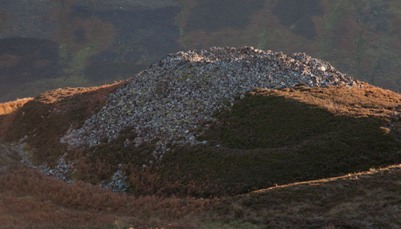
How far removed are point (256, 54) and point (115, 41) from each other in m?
90.6

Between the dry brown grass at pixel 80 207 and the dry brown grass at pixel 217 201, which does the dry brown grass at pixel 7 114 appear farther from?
the dry brown grass at pixel 80 207

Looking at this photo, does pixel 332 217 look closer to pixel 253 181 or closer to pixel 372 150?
pixel 253 181

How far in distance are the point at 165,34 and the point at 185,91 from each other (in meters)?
98.5

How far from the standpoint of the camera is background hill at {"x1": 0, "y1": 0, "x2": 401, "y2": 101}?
358 feet

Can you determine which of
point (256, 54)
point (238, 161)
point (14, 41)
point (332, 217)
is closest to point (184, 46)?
point (14, 41)

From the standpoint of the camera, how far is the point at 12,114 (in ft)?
167

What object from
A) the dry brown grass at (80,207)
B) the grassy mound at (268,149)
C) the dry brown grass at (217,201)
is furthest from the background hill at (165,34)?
the dry brown grass at (80,207)

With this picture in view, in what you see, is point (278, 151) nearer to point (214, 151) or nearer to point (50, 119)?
point (214, 151)

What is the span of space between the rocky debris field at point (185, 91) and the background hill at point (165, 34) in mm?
65559

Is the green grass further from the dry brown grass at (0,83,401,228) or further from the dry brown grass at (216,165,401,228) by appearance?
the dry brown grass at (216,165,401,228)

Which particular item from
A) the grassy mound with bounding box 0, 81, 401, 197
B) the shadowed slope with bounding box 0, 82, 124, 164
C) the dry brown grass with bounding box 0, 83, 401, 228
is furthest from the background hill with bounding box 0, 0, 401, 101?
the dry brown grass with bounding box 0, 83, 401, 228

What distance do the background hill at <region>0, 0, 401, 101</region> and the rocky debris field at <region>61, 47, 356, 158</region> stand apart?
6556cm

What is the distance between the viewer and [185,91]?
38.4 metres

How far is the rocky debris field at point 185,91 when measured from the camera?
114ft
